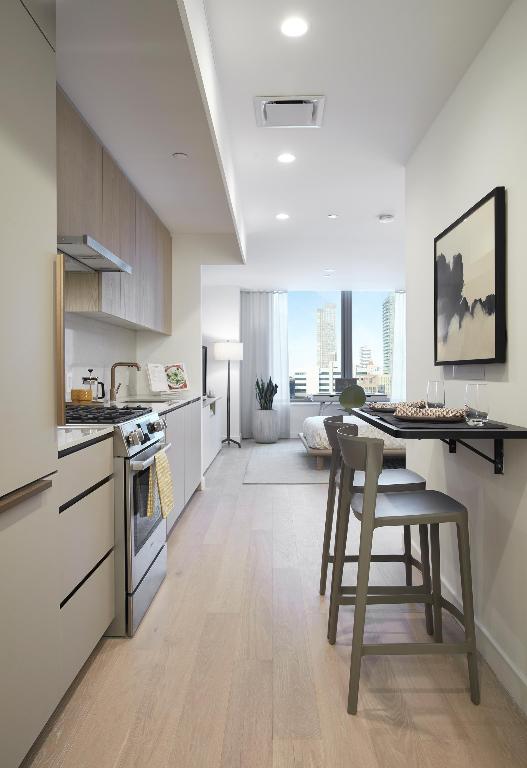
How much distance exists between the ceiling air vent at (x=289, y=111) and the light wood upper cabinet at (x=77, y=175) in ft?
2.95

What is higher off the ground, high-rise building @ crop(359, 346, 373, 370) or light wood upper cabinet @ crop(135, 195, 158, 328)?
light wood upper cabinet @ crop(135, 195, 158, 328)

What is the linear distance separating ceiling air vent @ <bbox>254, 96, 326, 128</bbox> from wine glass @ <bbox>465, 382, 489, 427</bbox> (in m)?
1.72

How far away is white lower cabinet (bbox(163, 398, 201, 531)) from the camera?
3.52 metres

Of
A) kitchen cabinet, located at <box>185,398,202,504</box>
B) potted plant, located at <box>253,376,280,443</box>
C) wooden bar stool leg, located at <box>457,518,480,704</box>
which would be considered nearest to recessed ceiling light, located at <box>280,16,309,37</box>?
wooden bar stool leg, located at <box>457,518,480,704</box>

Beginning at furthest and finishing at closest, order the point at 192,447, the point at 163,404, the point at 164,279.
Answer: the point at 164,279
the point at 192,447
the point at 163,404

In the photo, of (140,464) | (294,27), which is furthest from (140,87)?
(140,464)

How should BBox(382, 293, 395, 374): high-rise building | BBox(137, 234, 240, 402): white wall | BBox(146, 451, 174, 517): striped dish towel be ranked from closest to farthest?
BBox(146, 451, 174, 517): striped dish towel → BBox(137, 234, 240, 402): white wall → BBox(382, 293, 395, 374): high-rise building

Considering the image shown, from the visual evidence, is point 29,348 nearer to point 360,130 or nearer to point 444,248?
point 444,248

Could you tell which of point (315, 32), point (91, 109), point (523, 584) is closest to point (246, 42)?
point (315, 32)

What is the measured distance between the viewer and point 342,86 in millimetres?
2641

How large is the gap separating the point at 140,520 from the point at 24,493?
43.8 inches

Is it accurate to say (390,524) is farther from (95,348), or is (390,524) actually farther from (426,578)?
(95,348)

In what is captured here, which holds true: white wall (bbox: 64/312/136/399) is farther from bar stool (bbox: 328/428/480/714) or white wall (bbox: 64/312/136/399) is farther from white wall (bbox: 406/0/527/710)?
white wall (bbox: 406/0/527/710)

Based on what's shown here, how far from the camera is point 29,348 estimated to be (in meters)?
1.45
